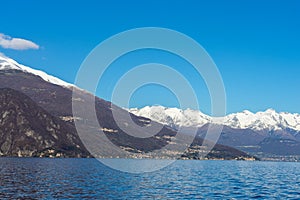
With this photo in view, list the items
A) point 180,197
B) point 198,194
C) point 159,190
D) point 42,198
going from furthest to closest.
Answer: point 159,190, point 198,194, point 180,197, point 42,198

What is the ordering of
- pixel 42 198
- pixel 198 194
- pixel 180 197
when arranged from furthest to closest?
pixel 198 194
pixel 180 197
pixel 42 198

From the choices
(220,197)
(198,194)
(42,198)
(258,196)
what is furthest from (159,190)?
(42,198)

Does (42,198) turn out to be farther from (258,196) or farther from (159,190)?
(258,196)

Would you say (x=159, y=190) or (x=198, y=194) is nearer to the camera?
(x=198, y=194)

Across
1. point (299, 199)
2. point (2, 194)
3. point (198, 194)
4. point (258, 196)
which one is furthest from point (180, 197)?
point (2, 194)

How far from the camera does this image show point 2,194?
8806cm

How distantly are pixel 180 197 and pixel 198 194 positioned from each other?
27.5ft

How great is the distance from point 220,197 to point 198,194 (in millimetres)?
7130

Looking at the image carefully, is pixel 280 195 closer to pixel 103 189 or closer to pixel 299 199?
pixel 299 199

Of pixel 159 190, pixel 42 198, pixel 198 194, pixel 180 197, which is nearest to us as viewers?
pixel 42 198

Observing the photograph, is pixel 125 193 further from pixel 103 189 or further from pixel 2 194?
pixel 2 194

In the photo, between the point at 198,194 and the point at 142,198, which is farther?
the point at 198,194

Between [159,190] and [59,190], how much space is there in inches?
1005

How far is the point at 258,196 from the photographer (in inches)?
3937
